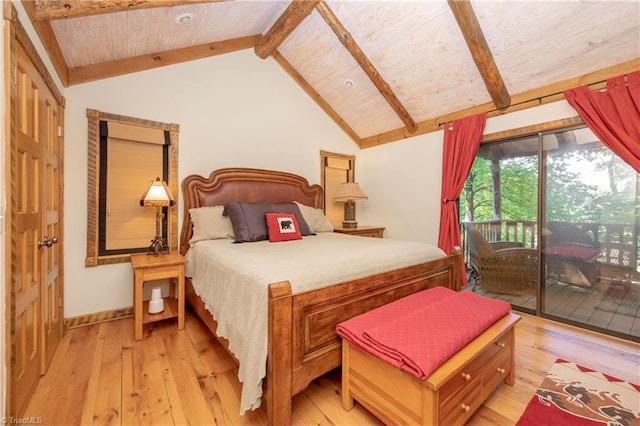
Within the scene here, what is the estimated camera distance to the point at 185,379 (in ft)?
5.75

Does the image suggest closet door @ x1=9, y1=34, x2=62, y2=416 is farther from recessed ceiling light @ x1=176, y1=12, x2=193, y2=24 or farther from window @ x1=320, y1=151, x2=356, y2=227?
window @ x1=320, y1=151, x2=356, y2=227

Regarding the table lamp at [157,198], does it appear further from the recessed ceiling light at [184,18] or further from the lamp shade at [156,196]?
the recessed ceiling light at [184,18]

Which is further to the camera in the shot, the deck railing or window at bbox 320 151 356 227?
window at bbox 320 151 356 227

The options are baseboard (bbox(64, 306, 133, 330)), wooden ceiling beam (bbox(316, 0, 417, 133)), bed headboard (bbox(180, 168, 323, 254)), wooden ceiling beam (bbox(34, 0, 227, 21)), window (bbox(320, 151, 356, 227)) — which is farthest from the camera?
window (bbox(320, 151, 356, 227))

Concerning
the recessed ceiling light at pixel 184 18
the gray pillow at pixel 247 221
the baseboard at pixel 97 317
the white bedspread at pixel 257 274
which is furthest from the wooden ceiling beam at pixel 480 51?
the baseboard at pixel 97 317

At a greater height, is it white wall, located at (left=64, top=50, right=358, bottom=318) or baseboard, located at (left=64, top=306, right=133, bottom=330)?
white wall, located at (left=64, top=50, right=358, bottom=318)

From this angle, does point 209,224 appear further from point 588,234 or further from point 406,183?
point 588,234

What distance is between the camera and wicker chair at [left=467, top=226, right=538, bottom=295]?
9.52 ft

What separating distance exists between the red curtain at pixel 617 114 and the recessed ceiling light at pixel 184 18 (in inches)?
138

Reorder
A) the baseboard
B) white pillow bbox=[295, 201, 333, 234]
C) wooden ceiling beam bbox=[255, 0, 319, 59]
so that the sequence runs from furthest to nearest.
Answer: white pillow bbox=[295, 201, 333, 234] < wooden ceiling beam bbox=[255, 0, 319, 59] < the baseboard

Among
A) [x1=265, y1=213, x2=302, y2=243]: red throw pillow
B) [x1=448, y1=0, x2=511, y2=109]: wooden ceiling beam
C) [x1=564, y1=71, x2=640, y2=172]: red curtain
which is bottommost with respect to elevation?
[x1=265, y1=213, x2=302, y2=243]: red throw pillow

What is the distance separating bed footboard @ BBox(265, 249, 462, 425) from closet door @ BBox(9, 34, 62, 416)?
1178mm

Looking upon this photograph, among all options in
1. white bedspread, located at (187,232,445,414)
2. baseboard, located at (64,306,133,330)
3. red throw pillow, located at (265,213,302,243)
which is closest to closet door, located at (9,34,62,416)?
baseboard, located at (64,306,133,330)

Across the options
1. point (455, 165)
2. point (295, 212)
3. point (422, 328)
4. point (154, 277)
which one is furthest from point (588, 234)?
point (154, 277)
